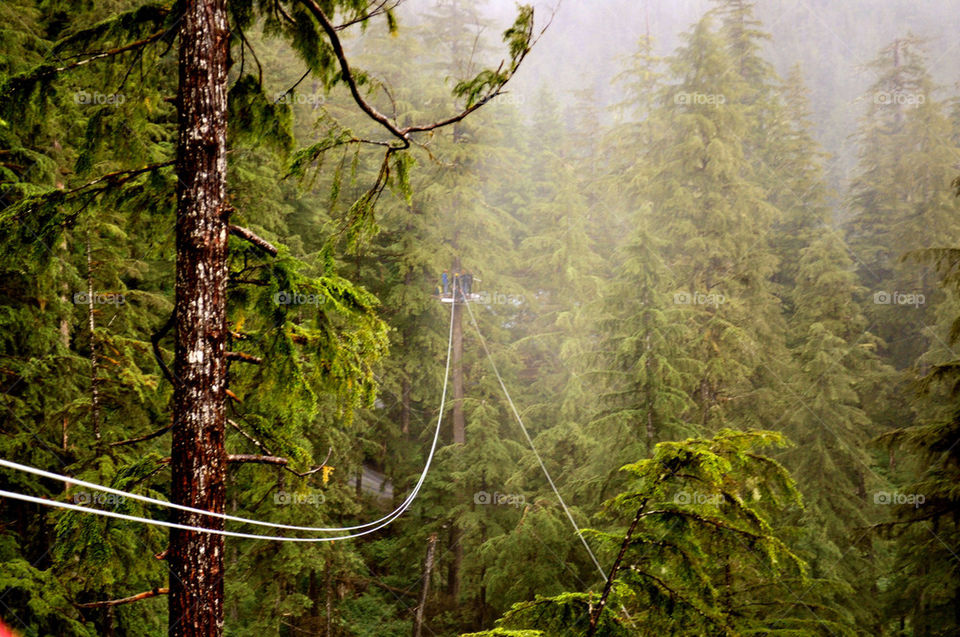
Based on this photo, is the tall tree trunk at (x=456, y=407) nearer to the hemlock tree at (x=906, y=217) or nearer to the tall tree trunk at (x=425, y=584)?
the tall tree trunk at (x=425, y=584)

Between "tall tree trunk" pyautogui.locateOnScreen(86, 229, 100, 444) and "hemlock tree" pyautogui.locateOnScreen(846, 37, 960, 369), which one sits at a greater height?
"hemlock tree" pyautogui.locateOnScreen(846, 37, 960, 369)

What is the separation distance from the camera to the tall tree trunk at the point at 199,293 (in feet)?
10.1

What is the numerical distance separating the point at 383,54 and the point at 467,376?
1263 cm

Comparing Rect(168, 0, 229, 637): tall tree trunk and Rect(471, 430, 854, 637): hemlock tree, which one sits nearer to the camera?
Rect(168, 0, 229, 637): tall tree trunk

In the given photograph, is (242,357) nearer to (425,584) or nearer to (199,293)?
(199,293)

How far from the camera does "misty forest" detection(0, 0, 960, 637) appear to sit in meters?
3.42

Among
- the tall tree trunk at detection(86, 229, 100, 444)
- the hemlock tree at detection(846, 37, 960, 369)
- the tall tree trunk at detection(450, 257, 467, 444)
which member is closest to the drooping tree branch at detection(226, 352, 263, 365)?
the tall tree trunk at detection(86, 229, 100, 444)

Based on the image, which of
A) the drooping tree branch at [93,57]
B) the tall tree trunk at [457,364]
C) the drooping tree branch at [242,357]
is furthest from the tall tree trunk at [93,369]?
the tall tree trunk at [457,364]

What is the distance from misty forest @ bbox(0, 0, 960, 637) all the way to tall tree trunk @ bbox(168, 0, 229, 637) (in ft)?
0.06

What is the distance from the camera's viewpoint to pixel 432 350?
17.6 metres

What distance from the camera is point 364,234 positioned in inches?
165

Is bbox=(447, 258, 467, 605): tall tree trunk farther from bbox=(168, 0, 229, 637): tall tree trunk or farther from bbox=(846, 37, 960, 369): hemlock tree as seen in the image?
bbox=(846, 37, 960, 369): hemlock tree

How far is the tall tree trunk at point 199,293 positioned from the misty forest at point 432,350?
0.06 ft

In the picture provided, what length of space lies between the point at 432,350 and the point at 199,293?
14.5m
